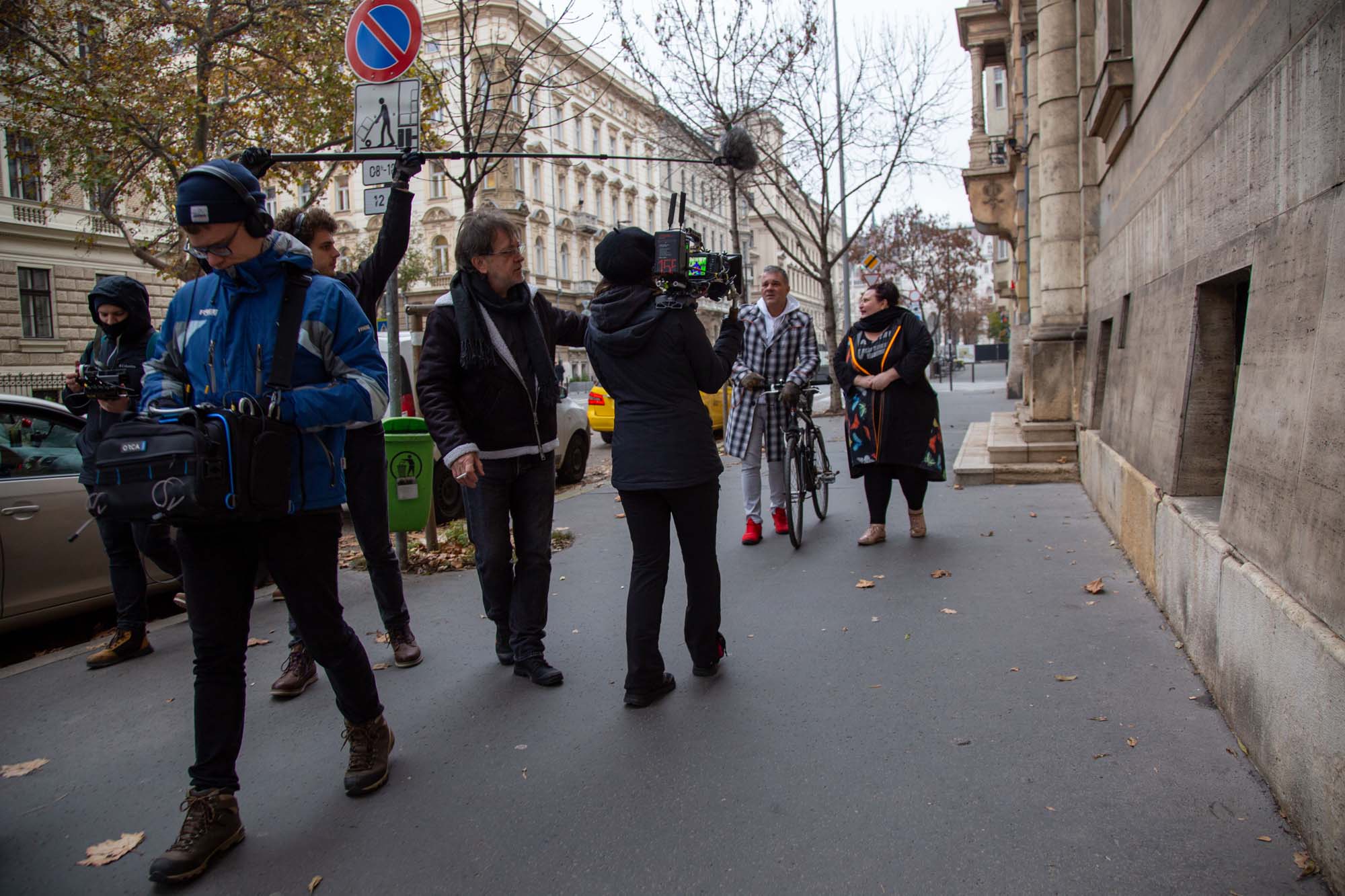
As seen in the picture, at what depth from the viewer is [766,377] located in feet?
24.0

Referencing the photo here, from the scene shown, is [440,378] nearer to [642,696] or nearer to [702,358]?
[702,358]

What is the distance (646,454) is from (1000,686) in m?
1.75

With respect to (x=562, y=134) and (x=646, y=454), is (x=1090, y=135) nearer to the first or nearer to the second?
(x=646, y=454)

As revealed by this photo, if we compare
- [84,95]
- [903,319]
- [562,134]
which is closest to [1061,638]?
[903,319]

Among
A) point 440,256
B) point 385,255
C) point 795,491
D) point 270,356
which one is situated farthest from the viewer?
point 440,256

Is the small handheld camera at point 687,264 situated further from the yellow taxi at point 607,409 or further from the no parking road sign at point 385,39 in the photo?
the yellow taxi at point 607,409

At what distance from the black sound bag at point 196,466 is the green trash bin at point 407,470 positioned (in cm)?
275

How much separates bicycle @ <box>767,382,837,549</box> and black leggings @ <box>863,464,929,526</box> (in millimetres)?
465

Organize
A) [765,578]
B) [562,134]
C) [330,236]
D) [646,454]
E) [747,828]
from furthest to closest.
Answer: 1. [562,134]
2. [765,578]
3. [330,236]
4. [646,454]
5. [747,828]

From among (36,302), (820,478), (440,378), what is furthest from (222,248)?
(36,302)

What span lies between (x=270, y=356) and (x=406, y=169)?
1.53 meters

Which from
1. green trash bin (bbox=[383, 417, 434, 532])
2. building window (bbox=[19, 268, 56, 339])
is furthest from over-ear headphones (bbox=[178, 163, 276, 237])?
building window (bbox=[19, 268, 56, 339])

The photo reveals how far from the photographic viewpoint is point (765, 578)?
611 centimetres

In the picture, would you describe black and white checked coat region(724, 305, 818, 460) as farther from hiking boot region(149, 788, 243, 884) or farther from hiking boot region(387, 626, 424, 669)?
hiking boot region(149, 788, 243, 884)
